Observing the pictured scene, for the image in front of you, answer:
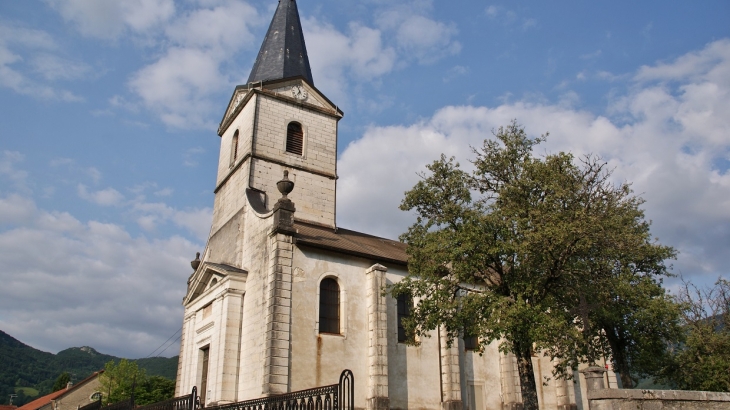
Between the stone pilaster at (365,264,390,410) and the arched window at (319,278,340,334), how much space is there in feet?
3.94

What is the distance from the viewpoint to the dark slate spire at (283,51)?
2812 centimetres

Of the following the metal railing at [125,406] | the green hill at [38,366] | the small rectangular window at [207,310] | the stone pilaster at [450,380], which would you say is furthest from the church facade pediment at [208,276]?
the green hill at [38,366]

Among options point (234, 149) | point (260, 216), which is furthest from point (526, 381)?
point (234, 149)

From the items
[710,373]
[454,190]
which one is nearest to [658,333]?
[710,373]

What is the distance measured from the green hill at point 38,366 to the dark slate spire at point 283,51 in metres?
92.4

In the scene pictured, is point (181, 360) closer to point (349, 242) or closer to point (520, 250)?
point (349, 242)

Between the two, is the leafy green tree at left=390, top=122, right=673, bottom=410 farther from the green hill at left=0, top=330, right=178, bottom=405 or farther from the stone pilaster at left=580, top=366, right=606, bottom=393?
the green hill at left=0, top=330, right=178, bottom=405

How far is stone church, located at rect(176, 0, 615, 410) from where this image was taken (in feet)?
61.8

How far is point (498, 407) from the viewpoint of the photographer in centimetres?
2228

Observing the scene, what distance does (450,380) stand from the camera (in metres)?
20.8

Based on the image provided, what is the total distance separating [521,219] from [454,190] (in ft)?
7.37

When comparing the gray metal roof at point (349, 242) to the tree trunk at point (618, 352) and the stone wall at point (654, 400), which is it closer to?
the tree trunk at point (618, 352)

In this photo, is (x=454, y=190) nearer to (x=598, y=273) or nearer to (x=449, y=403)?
(x=598, y=273)

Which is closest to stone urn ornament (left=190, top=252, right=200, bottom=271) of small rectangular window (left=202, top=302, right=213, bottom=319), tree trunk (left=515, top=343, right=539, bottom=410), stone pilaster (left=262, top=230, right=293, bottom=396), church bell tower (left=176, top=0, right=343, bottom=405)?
church bell tower (left=176, top=0, right=343, bottom=405)
